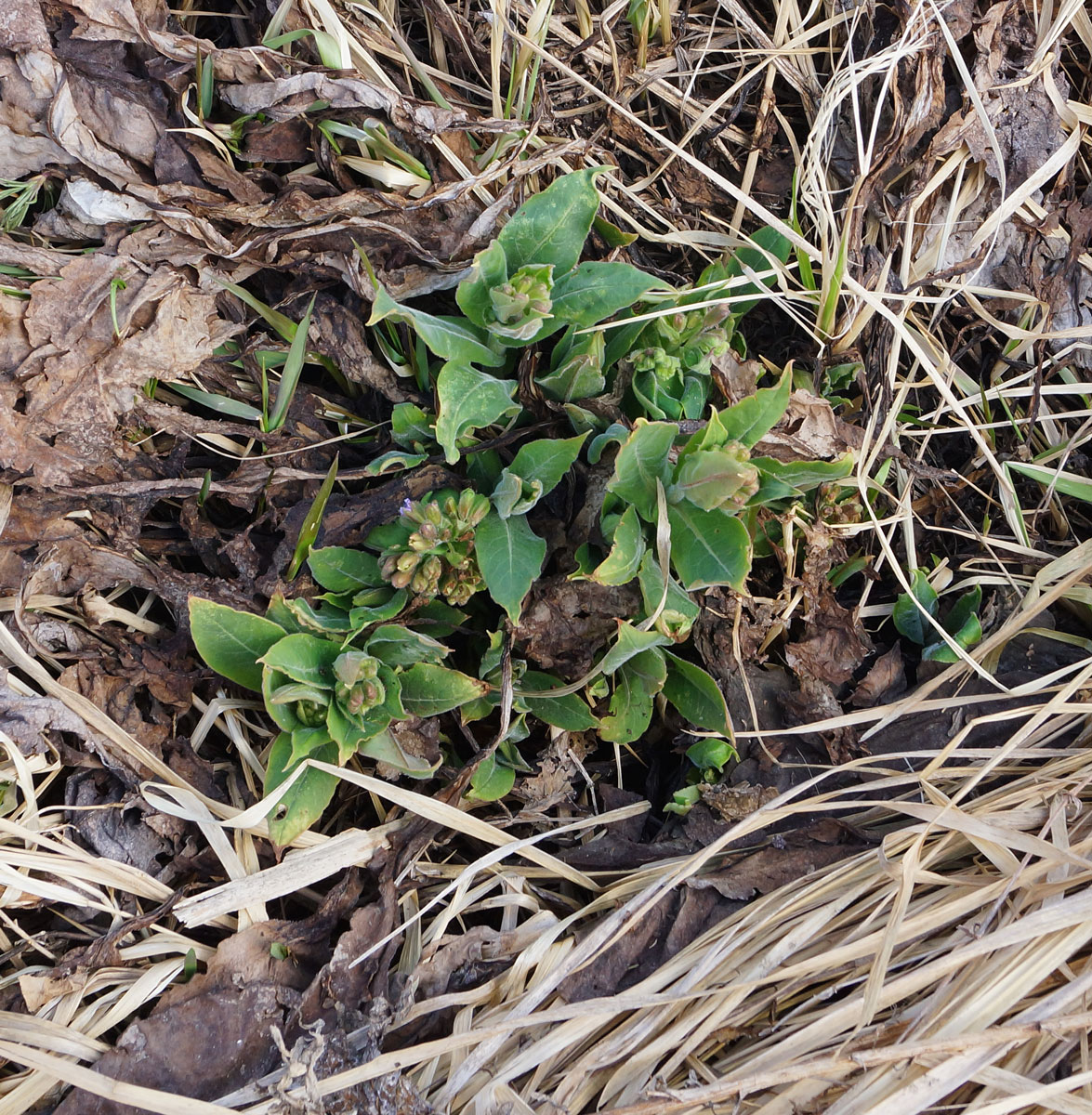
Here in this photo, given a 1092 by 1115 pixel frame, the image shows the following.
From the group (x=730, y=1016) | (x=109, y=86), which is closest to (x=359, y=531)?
(x=109, y=86)

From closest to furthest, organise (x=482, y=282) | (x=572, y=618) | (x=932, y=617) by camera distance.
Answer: (x=482, y=282) → (x=572, y=618) → (x=932, y=617)

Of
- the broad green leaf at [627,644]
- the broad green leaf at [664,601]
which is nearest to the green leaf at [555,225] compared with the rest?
the broad green leaf at [664,601]

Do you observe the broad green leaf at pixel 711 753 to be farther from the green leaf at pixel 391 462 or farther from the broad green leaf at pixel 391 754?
the green leaf at pixel 391 462

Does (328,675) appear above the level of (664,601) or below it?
below

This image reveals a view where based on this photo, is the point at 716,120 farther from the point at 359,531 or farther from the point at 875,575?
the point at 359,531

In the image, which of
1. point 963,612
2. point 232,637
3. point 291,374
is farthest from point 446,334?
point 963,612

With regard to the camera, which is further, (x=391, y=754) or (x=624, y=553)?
(x=391, y=754)

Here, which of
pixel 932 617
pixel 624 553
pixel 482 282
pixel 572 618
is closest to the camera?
pixel 624 553

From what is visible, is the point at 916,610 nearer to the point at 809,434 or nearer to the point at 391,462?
the point at 809,434
